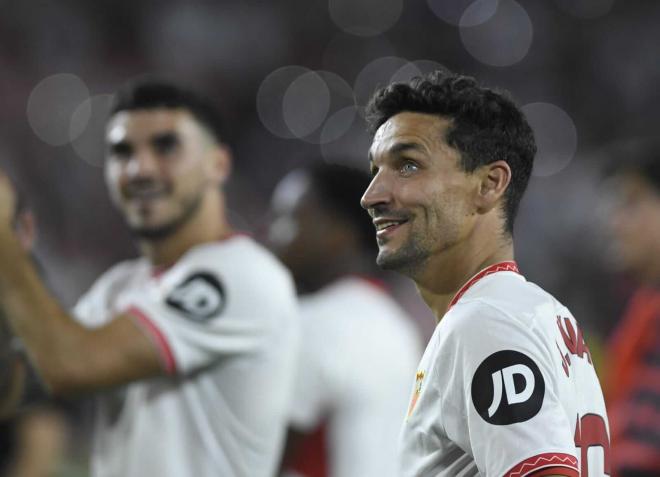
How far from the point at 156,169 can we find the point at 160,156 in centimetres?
5

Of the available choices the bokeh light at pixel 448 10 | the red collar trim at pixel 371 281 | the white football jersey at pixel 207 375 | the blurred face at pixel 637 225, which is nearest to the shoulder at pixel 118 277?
the white football jersey at pixel 207 375

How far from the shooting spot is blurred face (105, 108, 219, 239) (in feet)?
10.9

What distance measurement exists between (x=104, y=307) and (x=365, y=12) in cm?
1698

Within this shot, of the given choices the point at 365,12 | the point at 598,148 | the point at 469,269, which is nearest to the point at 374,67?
the point at 365,12

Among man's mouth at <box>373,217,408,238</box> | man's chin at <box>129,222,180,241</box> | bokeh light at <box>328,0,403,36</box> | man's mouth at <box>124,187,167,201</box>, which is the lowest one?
man's mouth at <box>373,217,408,238</box>

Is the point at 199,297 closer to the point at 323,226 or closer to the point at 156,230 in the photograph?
the point at 156,230

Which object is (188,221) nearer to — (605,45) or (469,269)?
(469,269)

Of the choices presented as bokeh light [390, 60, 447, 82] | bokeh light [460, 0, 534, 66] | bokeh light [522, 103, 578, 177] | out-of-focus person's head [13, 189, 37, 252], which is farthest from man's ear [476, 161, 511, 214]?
bokeh light [460, 0, 534, 66]

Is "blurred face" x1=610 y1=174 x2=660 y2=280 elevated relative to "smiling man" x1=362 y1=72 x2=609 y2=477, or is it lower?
elevated

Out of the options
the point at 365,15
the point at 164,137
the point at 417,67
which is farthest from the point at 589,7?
the point at 164,137

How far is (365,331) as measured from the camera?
4195mm

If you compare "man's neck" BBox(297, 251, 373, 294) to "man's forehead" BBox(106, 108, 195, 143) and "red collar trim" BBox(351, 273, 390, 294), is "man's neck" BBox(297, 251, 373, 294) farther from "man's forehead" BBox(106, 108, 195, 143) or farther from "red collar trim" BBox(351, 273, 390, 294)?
"man's forehead" BBox(106, 108, 195, 143)

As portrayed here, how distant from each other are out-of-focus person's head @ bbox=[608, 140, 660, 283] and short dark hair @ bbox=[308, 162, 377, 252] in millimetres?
1115

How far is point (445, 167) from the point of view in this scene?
1.95m
